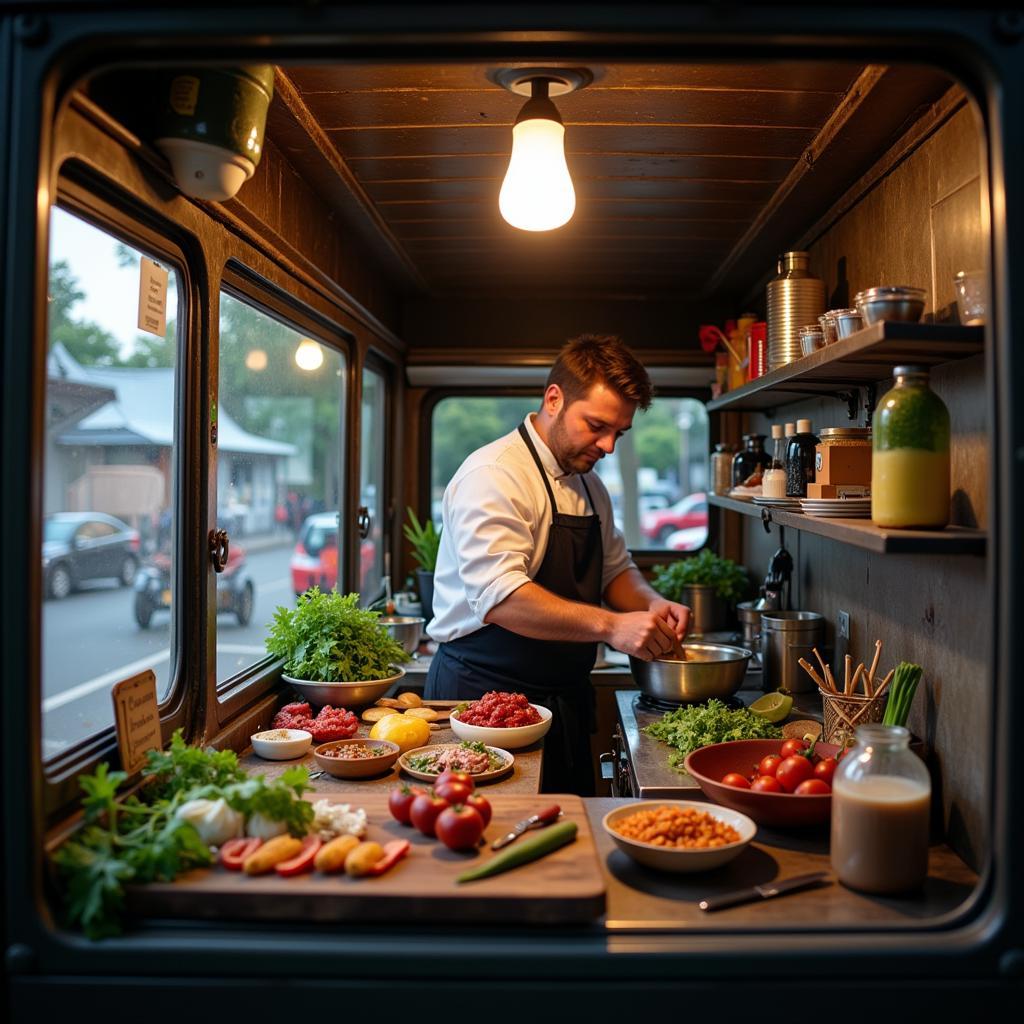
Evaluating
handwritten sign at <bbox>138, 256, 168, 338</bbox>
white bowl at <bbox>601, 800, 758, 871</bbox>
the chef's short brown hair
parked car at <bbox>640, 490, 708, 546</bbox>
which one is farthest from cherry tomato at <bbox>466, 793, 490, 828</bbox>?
parked car at <bbox>640, 490, 708, 546</bbox>

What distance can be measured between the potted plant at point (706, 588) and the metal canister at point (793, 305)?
72.1 inches

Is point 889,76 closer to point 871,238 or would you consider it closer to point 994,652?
point 871,238

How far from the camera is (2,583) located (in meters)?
1.53

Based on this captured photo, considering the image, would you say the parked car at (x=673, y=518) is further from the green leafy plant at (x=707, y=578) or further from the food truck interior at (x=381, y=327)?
the food truck interior at (x=381, y=327)

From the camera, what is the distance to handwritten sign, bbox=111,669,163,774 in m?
2.01

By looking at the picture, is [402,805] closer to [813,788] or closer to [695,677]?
[813,788]

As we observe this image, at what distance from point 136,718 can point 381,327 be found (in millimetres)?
2946

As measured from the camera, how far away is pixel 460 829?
1.90 m

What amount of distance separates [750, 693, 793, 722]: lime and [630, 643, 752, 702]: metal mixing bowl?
0.60ft

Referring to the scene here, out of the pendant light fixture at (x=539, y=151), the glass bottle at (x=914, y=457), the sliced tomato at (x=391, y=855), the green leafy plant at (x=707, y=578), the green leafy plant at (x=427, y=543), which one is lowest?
the sliced tomato at (x=391, y=855)

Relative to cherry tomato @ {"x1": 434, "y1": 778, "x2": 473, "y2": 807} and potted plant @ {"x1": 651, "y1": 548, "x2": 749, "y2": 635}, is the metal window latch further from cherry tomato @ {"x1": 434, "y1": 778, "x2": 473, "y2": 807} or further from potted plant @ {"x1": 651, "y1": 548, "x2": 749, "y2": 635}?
potted plant @ {"x1": 651, "y1": 548, "x2": 749, "y2": 635}

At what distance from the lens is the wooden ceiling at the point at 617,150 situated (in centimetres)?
249

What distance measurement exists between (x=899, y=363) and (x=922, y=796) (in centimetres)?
111

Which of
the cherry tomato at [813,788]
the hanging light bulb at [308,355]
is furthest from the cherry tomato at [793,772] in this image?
the hanging light bulb at [308,355]
